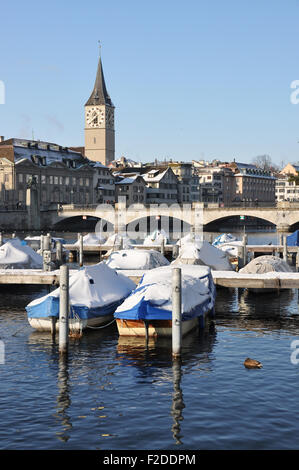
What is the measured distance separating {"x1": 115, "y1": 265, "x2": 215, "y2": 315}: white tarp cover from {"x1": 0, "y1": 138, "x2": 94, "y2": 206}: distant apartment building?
114373 mm

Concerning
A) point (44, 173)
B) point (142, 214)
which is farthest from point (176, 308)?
point (44, 173)

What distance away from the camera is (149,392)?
878 inches

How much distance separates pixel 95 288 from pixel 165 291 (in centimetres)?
441

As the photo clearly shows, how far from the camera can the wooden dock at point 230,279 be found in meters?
37.0

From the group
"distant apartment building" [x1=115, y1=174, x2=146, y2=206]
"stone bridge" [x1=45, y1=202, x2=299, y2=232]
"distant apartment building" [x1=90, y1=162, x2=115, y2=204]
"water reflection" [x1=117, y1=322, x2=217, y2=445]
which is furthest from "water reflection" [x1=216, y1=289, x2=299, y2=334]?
"distant apartment building" [x1=90, y1=162, x2=115, y2=204]

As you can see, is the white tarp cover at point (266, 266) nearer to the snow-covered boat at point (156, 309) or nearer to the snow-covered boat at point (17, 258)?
the snow-covered boat at point (156, 309)

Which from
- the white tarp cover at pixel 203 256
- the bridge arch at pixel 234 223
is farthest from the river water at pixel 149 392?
the bridge arch at pixel 234 223

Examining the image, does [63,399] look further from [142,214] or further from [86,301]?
[142,214]

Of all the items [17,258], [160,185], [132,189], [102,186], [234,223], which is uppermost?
[160,185]

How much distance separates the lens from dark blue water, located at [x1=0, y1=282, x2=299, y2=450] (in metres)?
18.4

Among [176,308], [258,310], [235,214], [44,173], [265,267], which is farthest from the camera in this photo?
[44,173]

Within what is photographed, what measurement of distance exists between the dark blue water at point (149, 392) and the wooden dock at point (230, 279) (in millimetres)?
4311
